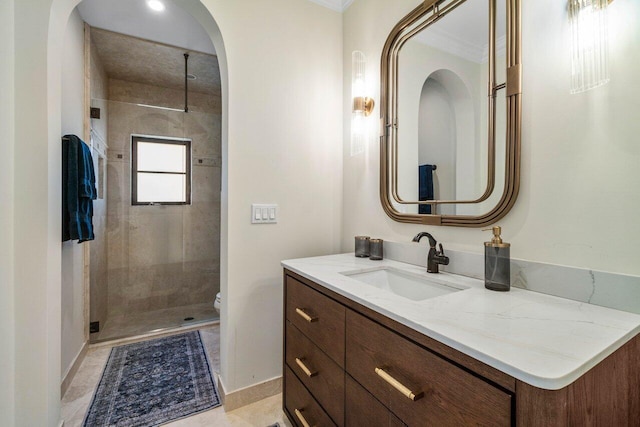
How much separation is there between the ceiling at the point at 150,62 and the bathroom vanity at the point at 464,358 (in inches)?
102

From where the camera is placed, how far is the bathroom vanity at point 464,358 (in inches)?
20.9

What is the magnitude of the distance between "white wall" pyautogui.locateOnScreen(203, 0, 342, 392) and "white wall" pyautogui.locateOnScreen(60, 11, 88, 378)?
3.38 feet

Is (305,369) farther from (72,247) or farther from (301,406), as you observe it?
(72,247)

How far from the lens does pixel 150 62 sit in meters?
2.74

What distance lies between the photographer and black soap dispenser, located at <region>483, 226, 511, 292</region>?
38.1 inches

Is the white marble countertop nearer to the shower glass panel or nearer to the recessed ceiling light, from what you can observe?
the recessed ceiling light

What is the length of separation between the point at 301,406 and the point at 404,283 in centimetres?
73

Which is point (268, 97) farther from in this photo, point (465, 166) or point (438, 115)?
point (465, 166)

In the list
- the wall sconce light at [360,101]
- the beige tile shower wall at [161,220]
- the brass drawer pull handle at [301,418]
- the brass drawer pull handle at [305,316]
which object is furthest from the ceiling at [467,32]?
the beige tile shower wall at [161,220]

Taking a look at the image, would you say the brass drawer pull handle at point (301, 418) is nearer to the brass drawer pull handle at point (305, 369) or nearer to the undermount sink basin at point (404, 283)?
the brass drawer pull handle at point (305, 369)

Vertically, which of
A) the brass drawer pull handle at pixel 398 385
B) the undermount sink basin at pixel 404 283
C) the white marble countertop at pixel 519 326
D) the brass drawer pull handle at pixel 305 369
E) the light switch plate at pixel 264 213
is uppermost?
the light switch plate at pixel 264 213

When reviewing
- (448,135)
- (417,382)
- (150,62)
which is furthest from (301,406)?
(150,62)

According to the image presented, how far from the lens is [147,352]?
2.20m

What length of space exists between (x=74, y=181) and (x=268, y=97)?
3.94 ft
